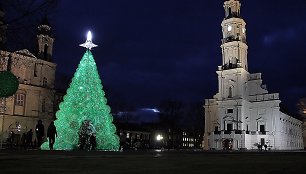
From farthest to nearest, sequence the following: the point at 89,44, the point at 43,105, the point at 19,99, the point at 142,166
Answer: the point at 43,105 → the point at 19,99 → the point at 89,44 → the point at 142,166

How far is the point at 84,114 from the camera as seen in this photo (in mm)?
27672

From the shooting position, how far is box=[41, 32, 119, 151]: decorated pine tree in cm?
2758

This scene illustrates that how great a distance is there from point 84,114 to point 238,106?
158 ft

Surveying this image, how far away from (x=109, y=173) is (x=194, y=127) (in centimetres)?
8339

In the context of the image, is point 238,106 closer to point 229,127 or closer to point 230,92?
A: point 230,92

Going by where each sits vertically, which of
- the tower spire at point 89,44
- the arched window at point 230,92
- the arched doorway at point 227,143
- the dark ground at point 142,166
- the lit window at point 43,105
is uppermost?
the arched window at point 230,92

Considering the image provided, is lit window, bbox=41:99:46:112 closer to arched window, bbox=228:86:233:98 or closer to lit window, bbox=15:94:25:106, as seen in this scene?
lit window, bbox=15:94:25:106

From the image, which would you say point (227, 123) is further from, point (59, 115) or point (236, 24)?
point (59, 115)

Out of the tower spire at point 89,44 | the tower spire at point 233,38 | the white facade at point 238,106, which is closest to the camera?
the tower spire at point 89,44

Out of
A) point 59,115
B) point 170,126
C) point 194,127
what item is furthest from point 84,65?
point 194,127

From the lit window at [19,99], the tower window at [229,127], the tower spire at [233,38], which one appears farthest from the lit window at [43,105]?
the tower spire at [233,38]

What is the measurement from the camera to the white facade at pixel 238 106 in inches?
2729

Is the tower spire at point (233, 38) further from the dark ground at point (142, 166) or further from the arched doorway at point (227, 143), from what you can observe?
the dark ground at point (142, 166)

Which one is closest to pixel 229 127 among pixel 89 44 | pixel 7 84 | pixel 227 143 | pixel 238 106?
pixel 227 143
